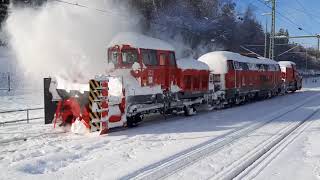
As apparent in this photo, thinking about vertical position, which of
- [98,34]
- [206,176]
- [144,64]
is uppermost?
[98,34]

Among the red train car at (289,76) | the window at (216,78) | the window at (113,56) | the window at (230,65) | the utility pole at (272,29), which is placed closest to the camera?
the window at (113,56)

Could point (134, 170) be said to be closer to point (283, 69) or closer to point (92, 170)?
point (92, 170)

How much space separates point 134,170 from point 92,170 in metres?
0.85

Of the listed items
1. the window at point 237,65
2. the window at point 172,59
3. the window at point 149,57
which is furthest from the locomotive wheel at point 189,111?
the window at point 237,65

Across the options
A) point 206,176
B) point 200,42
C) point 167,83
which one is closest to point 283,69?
point 200,42

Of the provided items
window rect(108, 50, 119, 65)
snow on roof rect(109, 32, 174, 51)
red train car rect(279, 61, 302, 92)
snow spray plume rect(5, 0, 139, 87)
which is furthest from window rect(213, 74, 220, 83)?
red train car rect(279, 61, 302, 92)

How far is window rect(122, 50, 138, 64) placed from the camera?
51.0 ft

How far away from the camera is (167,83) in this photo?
1730cm

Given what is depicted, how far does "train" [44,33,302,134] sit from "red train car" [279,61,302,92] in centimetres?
2065

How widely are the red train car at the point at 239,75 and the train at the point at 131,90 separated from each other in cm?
179

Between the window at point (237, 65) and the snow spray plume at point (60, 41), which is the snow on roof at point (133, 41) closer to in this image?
the snow spray plume at point (60, 41)

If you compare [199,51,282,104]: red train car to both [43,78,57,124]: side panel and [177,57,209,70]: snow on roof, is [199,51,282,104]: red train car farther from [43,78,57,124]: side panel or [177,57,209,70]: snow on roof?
[43,78,57,124]: side panel

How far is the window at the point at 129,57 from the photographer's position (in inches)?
611

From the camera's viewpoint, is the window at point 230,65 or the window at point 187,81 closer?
the window at point 187,81
